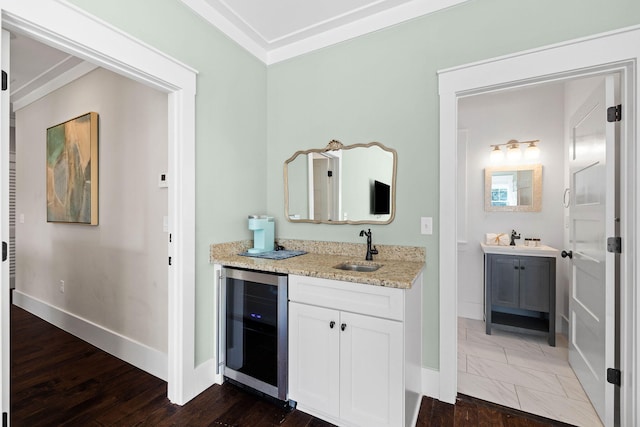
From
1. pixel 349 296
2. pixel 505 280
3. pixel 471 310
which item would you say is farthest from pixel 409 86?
pixel 471 310

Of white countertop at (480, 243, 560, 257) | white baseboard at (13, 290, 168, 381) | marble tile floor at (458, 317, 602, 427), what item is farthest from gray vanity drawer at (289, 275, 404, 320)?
white countertop at (480, 243, 560, 257)

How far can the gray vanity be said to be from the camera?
2848 millimetres

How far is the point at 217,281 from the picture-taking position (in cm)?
215

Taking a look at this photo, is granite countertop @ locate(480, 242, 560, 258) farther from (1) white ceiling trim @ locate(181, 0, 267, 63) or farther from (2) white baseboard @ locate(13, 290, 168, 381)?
(2) white baseboard @ locate(13, 290, 168, 381)

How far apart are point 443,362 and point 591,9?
88.1 inches

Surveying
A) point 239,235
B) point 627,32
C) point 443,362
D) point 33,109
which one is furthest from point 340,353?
point 33,109

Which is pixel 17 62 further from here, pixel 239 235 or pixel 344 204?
pixel 344 204

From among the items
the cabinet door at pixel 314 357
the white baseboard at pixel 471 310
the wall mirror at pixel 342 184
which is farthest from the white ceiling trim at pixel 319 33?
the white baseboard at pixel 471 310

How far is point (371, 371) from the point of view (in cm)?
157

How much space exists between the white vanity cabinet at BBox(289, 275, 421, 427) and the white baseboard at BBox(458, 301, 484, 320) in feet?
6.56

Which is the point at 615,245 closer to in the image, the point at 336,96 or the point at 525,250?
the point at 525,250

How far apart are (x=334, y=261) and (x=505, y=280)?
202 centimetres

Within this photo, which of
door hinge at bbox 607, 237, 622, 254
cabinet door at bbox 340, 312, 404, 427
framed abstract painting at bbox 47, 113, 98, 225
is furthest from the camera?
framed abstract painting at bbox 47, 113, 98, 225

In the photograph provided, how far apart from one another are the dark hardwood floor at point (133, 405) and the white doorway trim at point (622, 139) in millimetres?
219
